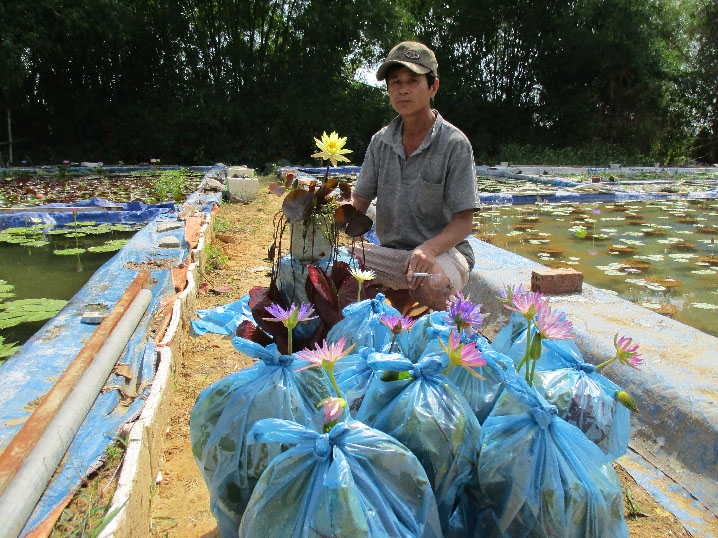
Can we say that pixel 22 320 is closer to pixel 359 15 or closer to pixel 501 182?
pixel 501 182

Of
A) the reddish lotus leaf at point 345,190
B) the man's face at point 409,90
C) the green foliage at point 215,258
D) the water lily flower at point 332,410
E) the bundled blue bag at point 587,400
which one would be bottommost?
the green foliage at point 215,258

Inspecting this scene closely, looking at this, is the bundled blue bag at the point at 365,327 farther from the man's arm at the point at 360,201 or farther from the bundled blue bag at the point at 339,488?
the man's arm at the point at 360,201

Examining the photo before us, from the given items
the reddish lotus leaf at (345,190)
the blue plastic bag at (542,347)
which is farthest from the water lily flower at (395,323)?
the reddish lotus leaf at (345,190)

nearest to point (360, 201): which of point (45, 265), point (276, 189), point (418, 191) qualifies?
point (418, 191)

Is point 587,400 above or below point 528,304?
below

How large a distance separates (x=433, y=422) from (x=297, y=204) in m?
0.91

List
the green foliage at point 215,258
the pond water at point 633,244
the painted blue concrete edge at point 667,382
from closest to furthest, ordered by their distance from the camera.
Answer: the painted blue concrete edge at point 667,382 < the pond water at point 633,244 < the green foliage at point 215,258

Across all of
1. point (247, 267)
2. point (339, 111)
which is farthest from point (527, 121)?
point (247, 267)

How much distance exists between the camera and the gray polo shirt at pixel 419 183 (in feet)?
6.89

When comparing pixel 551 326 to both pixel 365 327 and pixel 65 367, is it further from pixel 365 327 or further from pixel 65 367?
pixel 65 367

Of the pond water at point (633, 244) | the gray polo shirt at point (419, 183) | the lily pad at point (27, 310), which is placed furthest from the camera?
the pond water at point (633, 244)

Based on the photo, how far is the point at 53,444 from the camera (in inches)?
55.2

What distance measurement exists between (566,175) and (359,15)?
6.64 m

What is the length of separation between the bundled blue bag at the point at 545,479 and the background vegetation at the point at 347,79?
42.9 ft
